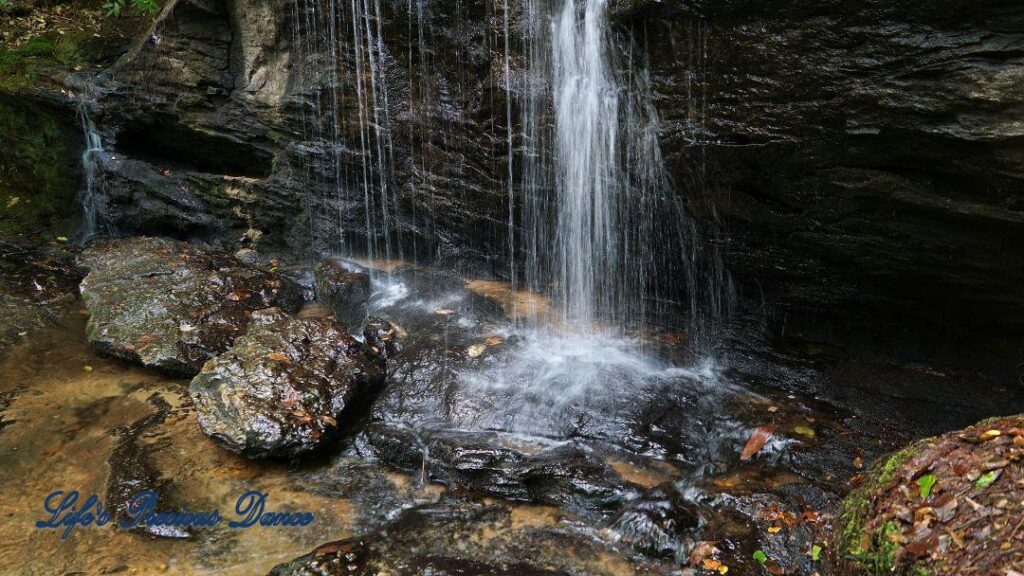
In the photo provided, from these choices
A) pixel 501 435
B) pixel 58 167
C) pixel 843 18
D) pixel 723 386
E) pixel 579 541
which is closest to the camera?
pixel 579 541

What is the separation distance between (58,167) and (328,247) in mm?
4754

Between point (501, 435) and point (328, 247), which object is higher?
point (328, 247)

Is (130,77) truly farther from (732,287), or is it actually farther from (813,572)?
(813,572)

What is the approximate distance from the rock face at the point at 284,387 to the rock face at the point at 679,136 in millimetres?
2630

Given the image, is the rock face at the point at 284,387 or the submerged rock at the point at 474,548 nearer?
the submerged rock at the point at 474,548

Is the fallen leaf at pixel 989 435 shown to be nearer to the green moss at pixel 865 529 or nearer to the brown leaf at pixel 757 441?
the green moss at pixel 865 529

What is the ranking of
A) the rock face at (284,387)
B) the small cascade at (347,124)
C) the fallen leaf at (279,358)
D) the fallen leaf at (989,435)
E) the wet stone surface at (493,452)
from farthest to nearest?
the small cascade at (347,124), the fallen leaf at (279,358), the rock face at (284,387), the wet stone surface at (493,452), the fallen leaf at (989,435)

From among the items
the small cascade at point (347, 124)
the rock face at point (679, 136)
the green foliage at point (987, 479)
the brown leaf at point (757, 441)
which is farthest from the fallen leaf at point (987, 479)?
the small cascade at point (347, 124)

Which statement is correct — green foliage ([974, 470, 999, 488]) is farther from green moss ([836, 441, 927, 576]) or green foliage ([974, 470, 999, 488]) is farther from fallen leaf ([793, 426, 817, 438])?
fallen leaf ([793, 426, 817, 438])

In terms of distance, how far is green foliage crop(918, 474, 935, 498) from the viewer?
2.94 m

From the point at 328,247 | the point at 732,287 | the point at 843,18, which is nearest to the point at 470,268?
the point at 328,247

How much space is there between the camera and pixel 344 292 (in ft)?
25.8

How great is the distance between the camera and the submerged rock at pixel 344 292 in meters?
7.57

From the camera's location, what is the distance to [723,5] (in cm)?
494
